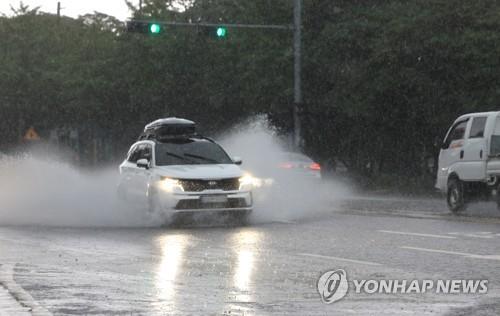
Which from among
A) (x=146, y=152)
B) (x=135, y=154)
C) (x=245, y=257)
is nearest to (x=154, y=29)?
(x=135, y=154)

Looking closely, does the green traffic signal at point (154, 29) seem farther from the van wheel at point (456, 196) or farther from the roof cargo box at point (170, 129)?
the van wheel at point (456, 196)

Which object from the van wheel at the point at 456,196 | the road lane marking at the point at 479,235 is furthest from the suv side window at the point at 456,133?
the road lane marking at the point at 479,235

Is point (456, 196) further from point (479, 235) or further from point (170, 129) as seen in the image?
point (479, 235)

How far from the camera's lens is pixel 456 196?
26500 mm

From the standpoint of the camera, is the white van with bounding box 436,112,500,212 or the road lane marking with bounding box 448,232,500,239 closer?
the road lane marking with bounding box 448,232,500,239

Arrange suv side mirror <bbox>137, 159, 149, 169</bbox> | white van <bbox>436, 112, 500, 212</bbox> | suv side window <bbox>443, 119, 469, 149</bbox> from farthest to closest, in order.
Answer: suv side window <bbox>443, 119, 469, 149</bbox> < white van <bbox>436, 112, 500, 212</bbox> < suv side mirror <bbox>137, 159, 149, 169</bbox>

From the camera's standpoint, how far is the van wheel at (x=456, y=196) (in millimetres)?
26250

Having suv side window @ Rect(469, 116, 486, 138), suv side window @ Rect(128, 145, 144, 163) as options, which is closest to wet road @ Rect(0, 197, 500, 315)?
suv side window @ Rect(469, 116, 486, 138)

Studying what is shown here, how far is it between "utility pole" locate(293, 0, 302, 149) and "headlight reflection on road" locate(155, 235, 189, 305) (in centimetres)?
2308

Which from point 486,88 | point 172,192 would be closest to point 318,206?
point 172,192

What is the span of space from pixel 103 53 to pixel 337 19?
2975cm

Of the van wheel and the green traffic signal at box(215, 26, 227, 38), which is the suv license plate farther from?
the green traffic signal at box(215, 26, 227, 38)

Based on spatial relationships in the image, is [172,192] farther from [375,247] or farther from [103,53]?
[103,53]

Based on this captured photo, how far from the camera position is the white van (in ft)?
82.0
